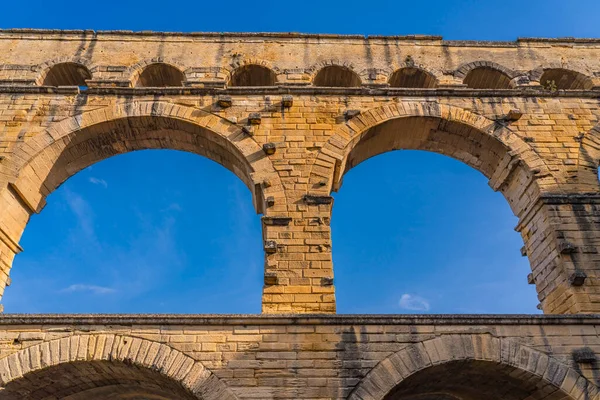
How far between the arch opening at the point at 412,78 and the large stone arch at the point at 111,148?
4060 millimetres

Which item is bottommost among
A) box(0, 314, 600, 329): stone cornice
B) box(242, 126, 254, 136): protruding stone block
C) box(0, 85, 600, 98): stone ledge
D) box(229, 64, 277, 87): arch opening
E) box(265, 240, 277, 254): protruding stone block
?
box(0, 314, 600, 329): stone cornice

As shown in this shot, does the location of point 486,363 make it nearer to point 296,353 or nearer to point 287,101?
point 296,353

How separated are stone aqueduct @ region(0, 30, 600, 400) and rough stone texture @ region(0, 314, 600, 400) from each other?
2 centimetres

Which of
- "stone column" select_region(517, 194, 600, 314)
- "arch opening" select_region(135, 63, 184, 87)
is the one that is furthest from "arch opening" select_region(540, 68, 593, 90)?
"arch opening" select_region(135, 63, 184, 87)

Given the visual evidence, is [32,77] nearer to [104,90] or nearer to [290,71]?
[104,90]

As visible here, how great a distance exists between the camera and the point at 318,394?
21.9 ft

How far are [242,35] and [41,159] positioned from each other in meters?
5.05

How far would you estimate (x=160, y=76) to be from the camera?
11695 mm

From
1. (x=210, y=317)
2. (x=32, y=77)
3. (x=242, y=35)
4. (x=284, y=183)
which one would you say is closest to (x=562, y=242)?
(x=284, y=183)

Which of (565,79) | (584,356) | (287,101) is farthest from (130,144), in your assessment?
(565,79)

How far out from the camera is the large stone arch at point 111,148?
8867 mm

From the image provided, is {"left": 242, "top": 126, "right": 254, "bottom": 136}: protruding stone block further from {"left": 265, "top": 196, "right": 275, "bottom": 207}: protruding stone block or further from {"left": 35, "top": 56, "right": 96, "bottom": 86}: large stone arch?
{"left": 35, "top": 56, "right": 96, "bottom": 86}: large stone arch

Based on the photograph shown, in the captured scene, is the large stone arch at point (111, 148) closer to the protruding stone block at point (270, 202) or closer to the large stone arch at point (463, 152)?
the protruding stone block at point (270, 202)

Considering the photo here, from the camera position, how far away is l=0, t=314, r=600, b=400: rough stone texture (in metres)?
6.77
